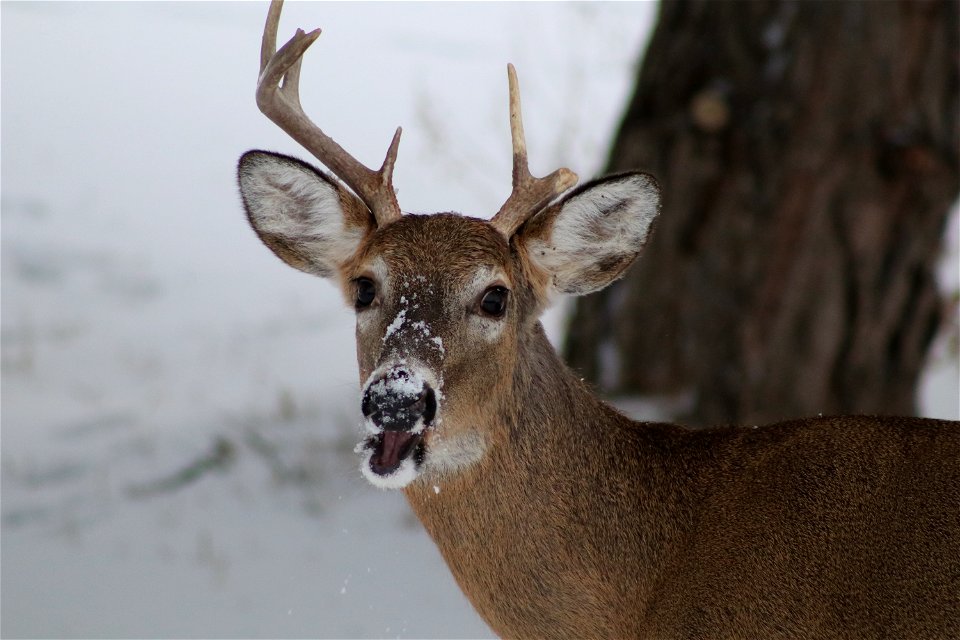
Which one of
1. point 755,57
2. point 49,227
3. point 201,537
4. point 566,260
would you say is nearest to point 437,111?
point 49,227

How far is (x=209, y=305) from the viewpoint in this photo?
959 cm

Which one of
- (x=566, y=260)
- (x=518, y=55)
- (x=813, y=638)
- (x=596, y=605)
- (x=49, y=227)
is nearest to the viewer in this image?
(x=813, y=638)

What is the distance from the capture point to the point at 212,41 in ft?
48.8

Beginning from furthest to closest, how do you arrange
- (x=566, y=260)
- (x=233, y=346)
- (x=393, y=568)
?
(x=233, y=346) → (x=393, y=568) → (x=566, y=260)

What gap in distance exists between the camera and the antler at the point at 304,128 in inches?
160

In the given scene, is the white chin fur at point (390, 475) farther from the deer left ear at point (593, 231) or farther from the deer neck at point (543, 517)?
the deer left ear at point (593, 231)

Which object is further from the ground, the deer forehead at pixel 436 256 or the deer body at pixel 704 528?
the deer forehead at pixel 436 256

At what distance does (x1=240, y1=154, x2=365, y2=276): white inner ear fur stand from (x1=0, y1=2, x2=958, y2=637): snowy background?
495 millimetres

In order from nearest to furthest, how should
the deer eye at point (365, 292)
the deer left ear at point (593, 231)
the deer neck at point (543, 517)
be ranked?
the deer neck at point (543, 517), the deer eye at point (365, 292), the deer left ear at point (593, 231)

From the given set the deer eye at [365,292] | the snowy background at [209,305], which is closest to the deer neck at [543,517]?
the snowy background at [209,305]

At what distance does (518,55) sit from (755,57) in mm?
6130

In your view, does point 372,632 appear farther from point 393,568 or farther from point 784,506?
point 784,506

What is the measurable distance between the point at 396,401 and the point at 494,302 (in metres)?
0.63

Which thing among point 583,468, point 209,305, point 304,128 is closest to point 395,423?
point 583,468
